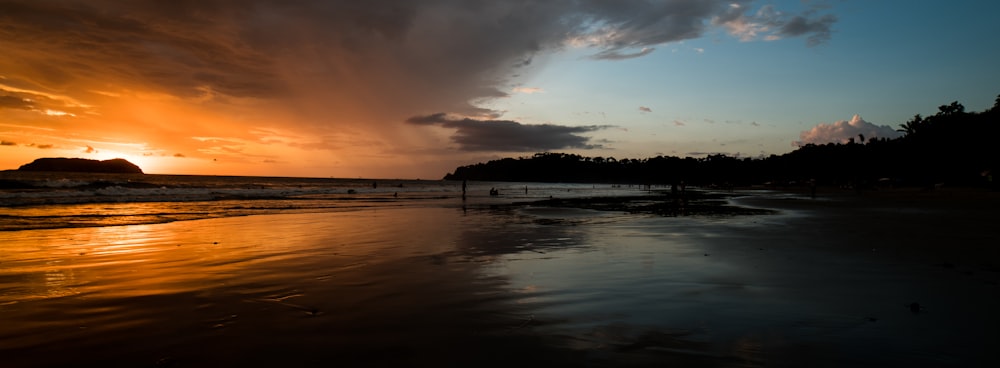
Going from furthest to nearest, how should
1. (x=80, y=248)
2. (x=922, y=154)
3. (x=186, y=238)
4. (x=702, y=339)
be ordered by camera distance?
(x=922, y=154) < (x=186, y=238) < (x=80, y=248) < (x=702, y=339)

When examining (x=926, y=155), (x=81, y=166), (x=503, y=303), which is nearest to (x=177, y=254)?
(x=503, y=303)

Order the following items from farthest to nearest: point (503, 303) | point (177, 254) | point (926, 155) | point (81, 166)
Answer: point (81, 166)
point (926, 155)
point (177, 254)
point (503, 303)

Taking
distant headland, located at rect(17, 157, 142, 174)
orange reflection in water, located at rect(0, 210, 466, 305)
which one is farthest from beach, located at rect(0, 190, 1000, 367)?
distant headland, located at rect(17, 157, 142, 174)

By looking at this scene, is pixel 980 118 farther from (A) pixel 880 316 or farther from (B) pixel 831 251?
(A) pixel 880 316

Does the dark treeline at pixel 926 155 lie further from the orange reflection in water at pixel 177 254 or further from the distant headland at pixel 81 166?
the distant headland at pixel 81 166

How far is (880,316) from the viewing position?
5.93 meters

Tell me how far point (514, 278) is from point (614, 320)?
117 inches

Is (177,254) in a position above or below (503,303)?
above

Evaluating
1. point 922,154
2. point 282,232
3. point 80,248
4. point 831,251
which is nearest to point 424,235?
point 282,232

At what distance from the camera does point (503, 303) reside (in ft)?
22.1

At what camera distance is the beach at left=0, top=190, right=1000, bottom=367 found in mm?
4680

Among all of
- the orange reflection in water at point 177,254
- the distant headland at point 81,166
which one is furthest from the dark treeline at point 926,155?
the distant headland at point 81,166

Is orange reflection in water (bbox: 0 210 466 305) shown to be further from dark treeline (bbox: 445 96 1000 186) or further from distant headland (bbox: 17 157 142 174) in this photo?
distant headland (bbox: 17 157 142 174)

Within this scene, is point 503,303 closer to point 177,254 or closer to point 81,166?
point 177,254
